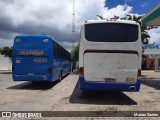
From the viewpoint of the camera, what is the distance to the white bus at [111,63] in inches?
436

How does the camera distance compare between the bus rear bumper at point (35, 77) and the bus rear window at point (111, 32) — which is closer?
the bus rear window at point (111, 32)

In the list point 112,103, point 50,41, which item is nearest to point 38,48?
point 50,41

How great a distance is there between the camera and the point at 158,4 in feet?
64.2

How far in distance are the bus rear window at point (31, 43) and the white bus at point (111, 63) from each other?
5.35 m

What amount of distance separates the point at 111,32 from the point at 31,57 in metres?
6.49

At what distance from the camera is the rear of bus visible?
52.4 feet

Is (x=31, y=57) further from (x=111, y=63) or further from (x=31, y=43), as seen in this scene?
(x=111, y=63)

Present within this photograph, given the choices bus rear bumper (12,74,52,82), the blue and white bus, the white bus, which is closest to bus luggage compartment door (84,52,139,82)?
the white bus

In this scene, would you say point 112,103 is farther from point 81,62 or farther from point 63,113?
point 63,113

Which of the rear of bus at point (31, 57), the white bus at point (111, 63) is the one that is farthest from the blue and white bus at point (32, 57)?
the white bus at point (111, 63)

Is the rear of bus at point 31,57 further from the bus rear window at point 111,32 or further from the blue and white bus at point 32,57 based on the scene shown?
the bus rear window at point 111,32

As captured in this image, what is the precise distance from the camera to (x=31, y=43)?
1611 cm

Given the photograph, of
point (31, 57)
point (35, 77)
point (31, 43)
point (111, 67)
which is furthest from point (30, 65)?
point (111, 67)

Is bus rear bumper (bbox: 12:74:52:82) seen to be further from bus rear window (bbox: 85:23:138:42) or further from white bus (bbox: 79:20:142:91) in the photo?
bus rear window (bbox: 85:23:138:42)
